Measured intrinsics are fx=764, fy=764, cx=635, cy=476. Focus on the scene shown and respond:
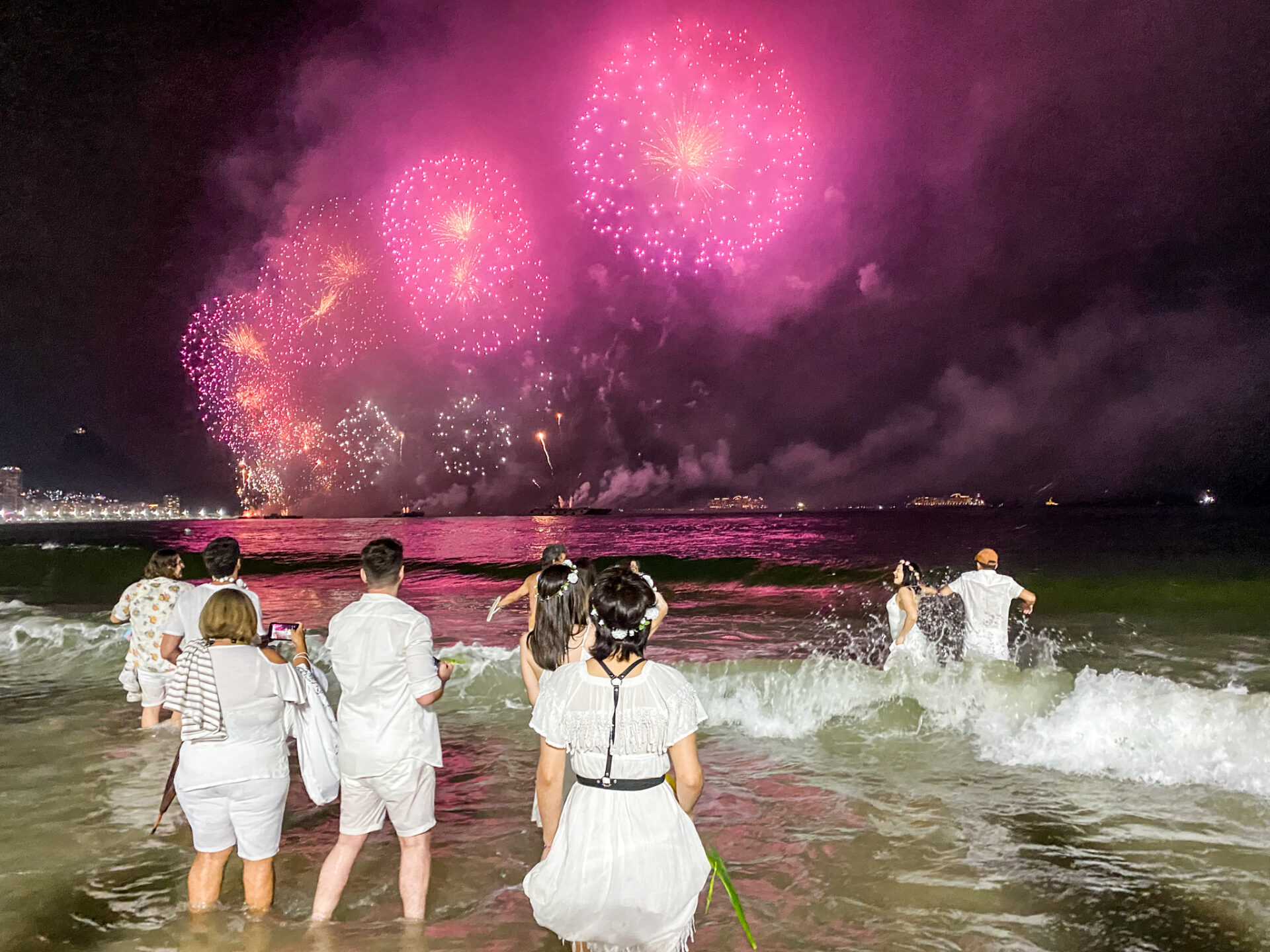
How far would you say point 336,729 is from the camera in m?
4.71

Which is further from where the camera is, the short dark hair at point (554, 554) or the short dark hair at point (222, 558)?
the short dark hair at point (554, 554)

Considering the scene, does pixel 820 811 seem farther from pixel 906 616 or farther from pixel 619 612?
pixel 619 612

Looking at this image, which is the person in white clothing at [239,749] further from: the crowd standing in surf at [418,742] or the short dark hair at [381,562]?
the short dark hair at [381,562]

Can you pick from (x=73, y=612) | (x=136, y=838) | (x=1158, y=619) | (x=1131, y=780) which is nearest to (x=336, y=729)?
(x=136, y=838)

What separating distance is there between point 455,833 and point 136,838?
255cm

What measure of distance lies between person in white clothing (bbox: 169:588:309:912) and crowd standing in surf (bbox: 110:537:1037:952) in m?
0.01

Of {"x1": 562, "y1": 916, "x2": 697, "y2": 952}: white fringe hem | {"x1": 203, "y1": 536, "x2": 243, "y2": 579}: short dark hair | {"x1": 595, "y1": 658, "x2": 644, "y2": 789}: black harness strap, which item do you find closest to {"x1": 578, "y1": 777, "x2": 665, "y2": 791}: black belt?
{"x1": 595, "y1": 658, "x2": 644, "y2": 789}: black harness strap

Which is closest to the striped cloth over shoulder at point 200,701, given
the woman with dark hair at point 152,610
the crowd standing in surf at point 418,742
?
the crowd standing in surf at point 418,742

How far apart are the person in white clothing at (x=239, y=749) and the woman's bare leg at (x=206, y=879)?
82 mm

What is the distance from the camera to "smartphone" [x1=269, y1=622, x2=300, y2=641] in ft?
14.4

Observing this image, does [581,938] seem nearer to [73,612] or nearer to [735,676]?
[735,676]

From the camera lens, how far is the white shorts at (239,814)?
413 centimetres

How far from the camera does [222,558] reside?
5379mm

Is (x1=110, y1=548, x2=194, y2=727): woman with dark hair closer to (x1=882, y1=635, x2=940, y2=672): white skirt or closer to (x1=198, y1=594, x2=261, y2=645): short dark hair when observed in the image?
(x1=198, y1=594, x2=261, y2=645): short dark hair
